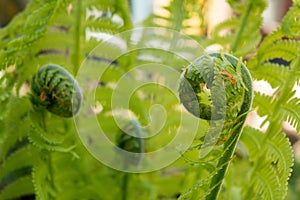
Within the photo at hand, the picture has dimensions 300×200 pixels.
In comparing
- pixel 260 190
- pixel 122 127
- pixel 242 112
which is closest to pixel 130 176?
pixel 122 127

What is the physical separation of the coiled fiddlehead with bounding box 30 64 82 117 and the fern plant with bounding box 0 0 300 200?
0.03m

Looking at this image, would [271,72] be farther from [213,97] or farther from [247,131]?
[213,97]

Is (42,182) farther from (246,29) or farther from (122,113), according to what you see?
(246,29)

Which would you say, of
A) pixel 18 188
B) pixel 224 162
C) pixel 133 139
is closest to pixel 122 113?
pixel 133 139

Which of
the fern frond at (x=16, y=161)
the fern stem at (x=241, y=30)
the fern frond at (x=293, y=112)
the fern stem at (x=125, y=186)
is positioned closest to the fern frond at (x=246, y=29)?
the fern stem at (x=241, y=30)

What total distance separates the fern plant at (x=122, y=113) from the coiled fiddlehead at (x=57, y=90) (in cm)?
3

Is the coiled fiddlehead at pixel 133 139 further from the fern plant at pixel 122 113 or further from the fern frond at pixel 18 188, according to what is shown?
the fern frond at pixel 18 188

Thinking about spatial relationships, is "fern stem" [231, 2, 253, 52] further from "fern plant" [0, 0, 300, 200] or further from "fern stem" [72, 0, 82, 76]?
"fern stem" [72, 0, 82, 76]

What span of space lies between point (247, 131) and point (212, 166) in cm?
18

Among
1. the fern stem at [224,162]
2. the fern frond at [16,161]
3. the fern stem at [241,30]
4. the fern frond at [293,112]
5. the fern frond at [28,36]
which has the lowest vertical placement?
the fern stem at [224,162]

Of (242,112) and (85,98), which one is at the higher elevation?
(85,98)

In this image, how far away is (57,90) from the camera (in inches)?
→ 27.0

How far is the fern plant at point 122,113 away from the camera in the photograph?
722mm

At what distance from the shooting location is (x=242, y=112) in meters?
0.56
